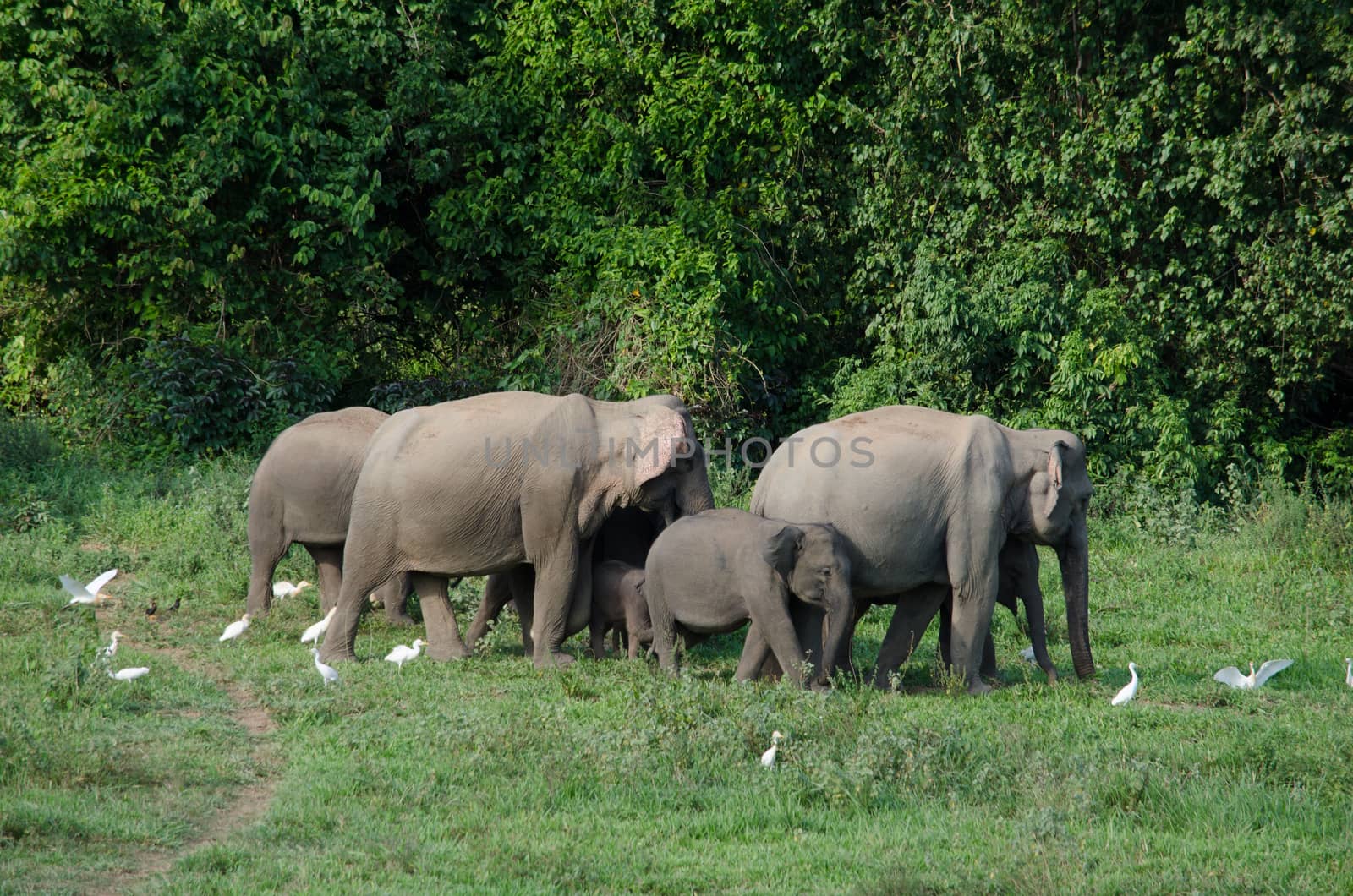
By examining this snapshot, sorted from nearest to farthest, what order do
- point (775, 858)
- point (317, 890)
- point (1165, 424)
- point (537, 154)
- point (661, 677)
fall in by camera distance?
point (317, 890)
point (775, 858)
point (661, 677)
point (1165, 424)
point (537, 154)

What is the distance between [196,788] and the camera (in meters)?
7.04

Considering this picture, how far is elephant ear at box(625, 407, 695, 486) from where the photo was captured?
1000 centimetres

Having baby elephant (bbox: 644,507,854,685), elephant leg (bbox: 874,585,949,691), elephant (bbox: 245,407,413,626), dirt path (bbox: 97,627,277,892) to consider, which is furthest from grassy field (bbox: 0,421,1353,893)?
elephant (bbox: 245,407,413,626)

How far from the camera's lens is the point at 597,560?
10.7 metres

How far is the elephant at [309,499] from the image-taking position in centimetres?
1120

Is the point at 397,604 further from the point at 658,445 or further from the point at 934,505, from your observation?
the point at 934,505

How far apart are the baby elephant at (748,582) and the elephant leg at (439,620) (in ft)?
5.48

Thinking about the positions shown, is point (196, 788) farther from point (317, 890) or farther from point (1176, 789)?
point (1176, 789)

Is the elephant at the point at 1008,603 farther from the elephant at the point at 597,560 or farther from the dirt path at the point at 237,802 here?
the dirt path at the point at 237,802

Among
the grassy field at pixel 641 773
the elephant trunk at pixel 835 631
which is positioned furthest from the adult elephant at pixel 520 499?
the elephant trunk at pixel 835 631

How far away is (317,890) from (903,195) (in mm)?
13857

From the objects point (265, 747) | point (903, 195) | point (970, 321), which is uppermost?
point (903, 195)

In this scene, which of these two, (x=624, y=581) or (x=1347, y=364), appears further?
(x=1347, y=364)

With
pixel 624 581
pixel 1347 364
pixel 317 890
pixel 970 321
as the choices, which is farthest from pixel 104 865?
pixel 1347 364
